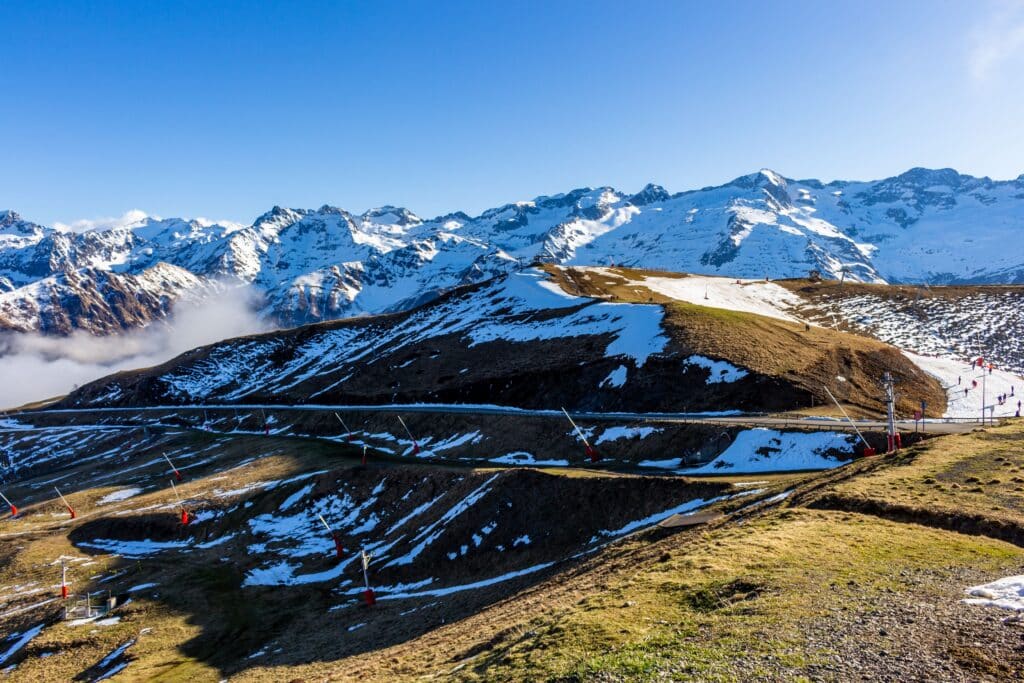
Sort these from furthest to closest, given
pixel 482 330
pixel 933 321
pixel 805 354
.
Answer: pixel 482 330, pixel 933 321, pixel 805 354

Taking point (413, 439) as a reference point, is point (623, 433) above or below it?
above

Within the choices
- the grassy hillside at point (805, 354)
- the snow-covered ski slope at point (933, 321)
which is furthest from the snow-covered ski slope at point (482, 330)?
the snow-covered ski slope at point (933, 321)

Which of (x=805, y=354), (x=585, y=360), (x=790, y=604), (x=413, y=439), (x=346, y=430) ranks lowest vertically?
(x=346, y=430)

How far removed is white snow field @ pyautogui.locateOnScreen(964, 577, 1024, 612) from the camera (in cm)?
1652

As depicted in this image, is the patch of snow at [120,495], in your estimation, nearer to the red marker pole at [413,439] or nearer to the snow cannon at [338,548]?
the red marker pole at [413,439]

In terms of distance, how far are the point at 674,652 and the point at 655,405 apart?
6053 centimetres

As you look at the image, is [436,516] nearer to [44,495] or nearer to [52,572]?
[52,572]

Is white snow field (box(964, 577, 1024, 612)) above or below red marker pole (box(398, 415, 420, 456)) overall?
above

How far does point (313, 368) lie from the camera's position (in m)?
173

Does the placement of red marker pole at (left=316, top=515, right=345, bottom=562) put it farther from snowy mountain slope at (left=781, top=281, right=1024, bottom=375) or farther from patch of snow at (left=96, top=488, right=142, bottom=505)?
snowy mountain slope at (left=781, top=281, right=1024, bottom=375)

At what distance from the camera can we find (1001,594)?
17203mm

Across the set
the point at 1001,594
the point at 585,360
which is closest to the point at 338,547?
the point at 585,360

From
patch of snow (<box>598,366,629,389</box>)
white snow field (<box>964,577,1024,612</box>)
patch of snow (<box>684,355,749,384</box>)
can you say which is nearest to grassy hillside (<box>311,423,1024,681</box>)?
white snow field (<box>964,577,1024,612</box>)

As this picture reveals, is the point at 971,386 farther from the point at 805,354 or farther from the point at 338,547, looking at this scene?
the point at 338,547
